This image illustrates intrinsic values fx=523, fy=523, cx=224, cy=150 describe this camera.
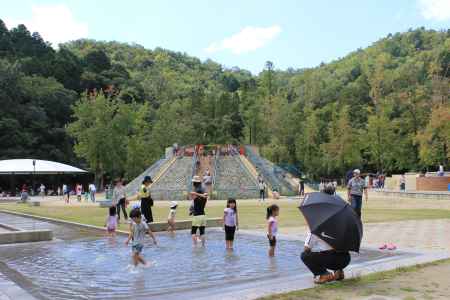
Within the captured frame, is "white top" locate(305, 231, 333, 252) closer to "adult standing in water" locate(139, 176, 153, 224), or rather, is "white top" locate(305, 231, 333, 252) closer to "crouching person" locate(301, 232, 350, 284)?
"crouching person" locate(301, 232, 350, 284)

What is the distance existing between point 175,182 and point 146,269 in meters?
33.3

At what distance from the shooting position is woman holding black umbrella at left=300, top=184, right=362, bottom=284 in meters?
7.14

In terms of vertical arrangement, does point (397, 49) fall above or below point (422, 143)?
above

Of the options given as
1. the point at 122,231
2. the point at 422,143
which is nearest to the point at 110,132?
the point at 422,143

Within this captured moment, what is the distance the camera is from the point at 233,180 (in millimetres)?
42844

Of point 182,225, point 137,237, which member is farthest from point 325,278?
point 182,225

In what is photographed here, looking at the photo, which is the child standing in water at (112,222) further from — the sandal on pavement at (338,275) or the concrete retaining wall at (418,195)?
the concrete retaining wall at (418,195)

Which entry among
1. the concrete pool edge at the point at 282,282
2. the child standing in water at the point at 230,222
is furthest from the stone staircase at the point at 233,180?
the concrete pool edge at the point at 282,282

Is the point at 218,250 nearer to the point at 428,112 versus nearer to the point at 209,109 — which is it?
the point at 428,112

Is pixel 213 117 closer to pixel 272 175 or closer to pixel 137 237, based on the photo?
pixel 272 175

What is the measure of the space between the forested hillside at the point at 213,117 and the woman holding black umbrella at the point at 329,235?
39.6 metres

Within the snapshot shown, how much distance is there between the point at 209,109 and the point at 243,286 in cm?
7539

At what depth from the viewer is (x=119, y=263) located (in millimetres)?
9961

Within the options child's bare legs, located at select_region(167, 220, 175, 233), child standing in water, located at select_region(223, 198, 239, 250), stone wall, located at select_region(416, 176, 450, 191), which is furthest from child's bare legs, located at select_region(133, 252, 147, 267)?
stone wall, located at select_region(416, 176, 450, 191)
